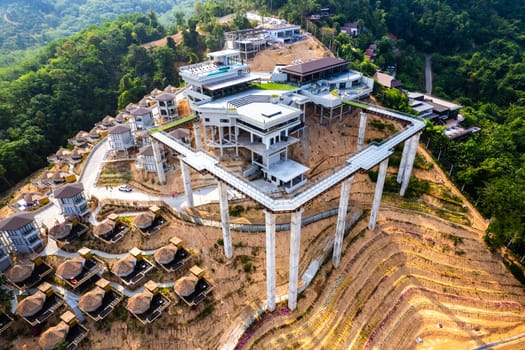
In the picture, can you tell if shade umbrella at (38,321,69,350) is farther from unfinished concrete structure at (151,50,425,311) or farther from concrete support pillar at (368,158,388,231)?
concrete support pillar at (368,158,388,231)

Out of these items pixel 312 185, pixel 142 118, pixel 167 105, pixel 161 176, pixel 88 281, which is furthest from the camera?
pixel 167 105

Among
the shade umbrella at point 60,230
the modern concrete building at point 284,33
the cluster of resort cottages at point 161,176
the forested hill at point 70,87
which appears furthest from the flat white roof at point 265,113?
the forested hill at point 70,87

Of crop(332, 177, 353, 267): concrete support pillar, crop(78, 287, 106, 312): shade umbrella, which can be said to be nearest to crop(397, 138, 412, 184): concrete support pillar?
crop(332, 177, 353, 267): concrete support pillar

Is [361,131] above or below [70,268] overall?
above

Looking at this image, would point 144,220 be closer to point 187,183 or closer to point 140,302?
point 187,183

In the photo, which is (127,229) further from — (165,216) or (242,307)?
(242,307)

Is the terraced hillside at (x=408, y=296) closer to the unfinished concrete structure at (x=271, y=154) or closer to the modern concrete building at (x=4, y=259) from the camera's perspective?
the unfinished concrete structure at (x=271, y=154)

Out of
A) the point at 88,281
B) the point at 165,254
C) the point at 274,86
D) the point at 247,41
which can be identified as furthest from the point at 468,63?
the point at 88,281
